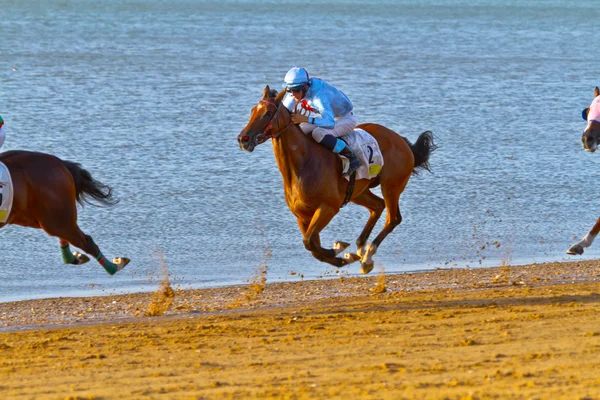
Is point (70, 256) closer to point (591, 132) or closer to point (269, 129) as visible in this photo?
point (269, 129)

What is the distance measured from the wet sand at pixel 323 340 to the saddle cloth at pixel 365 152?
105 centimetres

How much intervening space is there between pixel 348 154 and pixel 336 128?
1.17ft

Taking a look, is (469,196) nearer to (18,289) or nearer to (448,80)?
(18,289)

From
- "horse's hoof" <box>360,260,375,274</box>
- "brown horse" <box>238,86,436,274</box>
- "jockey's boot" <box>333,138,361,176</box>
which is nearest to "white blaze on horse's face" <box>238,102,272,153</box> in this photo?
"brown horse" <box>238,86,436,274</box>

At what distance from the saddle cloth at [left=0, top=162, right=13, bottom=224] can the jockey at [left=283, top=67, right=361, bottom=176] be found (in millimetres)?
2456

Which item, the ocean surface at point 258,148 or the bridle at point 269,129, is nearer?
the bridle at point 269,129

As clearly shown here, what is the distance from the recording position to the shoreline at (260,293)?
29.1ft

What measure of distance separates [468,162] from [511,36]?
1355 inches

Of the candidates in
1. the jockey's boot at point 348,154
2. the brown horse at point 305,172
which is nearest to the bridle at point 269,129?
the brown horse at point 305,172

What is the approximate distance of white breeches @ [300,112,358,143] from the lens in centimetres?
922

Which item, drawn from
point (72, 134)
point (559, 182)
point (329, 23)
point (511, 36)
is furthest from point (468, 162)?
point (329, 23)

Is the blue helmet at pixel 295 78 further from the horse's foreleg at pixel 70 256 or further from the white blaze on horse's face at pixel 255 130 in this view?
the horse's foreleg at pixel 70 256

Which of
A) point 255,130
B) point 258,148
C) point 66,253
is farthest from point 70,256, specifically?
point 258,148

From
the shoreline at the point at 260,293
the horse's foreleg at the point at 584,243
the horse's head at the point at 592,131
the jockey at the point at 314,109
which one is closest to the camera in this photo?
the shoreline at the point at 260,293
